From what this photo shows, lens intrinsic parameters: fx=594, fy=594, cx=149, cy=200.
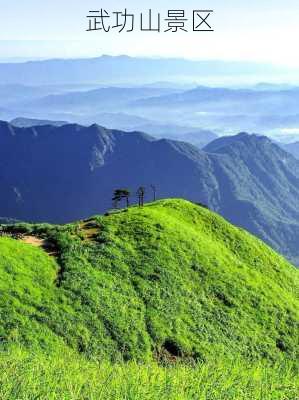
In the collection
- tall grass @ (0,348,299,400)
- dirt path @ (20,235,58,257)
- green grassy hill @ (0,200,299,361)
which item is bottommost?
green grassy hill @ (0,200,299,361)

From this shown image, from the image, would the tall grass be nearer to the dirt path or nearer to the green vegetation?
the green vegetation

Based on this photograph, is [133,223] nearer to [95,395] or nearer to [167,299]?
[167,299]

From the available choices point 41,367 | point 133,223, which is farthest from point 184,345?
point 41,367

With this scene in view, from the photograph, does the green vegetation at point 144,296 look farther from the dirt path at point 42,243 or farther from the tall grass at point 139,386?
the tall grass at point 139,386

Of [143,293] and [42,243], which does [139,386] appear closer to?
[143,293]

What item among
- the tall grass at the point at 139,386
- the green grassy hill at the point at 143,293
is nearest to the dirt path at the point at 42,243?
the green grassy hill at the point at 143,293

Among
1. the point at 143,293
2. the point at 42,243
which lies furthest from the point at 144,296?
the point at 42,243

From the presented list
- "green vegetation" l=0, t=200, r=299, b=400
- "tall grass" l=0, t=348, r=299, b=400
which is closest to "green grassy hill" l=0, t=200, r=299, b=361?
"green vegetation" l=0, t=200, r=299, b=400
